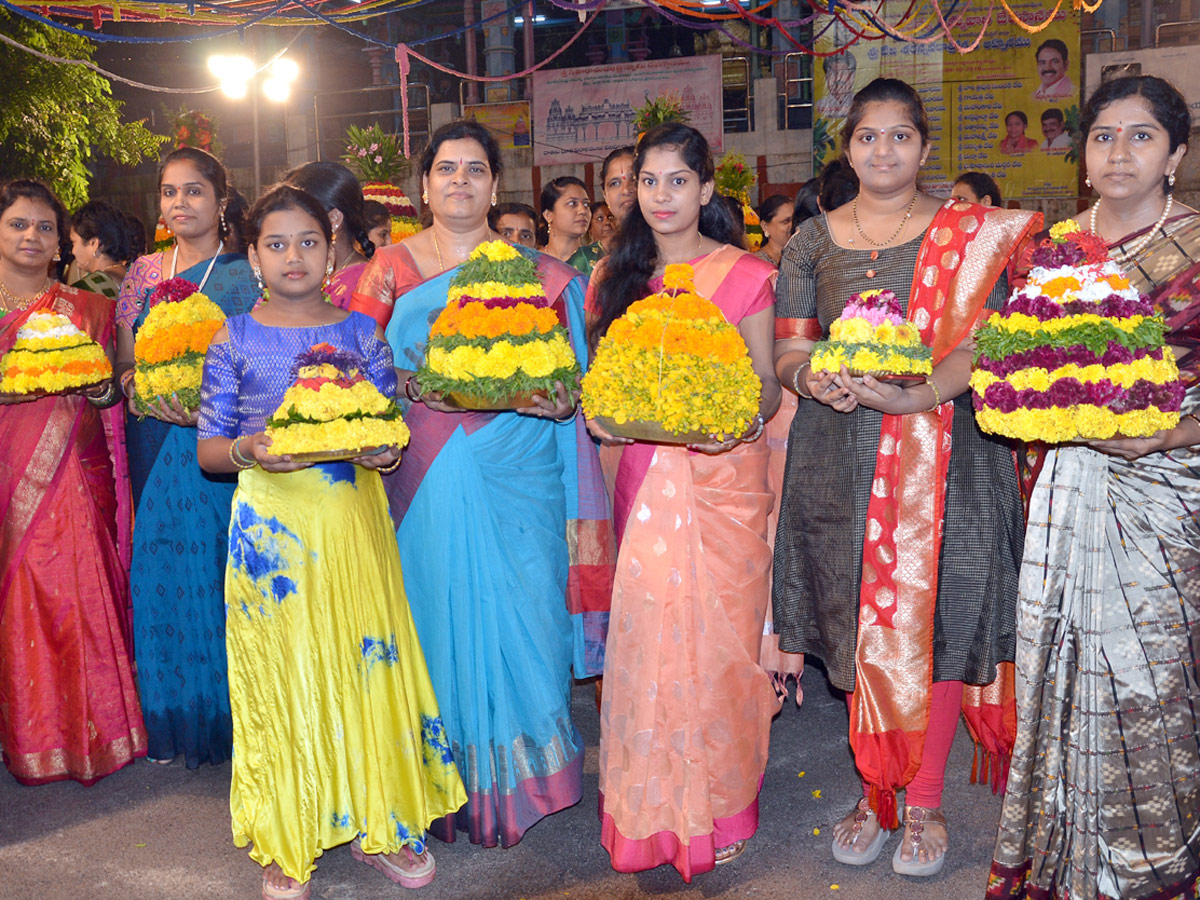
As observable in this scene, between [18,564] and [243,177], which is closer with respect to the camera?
[18,564]

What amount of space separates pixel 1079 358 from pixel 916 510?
0.85m

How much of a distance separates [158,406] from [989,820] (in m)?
3.32

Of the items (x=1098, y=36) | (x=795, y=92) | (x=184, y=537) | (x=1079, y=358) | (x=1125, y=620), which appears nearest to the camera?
(x=1079, y=358)

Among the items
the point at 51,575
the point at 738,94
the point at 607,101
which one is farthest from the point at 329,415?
the point at 738,94

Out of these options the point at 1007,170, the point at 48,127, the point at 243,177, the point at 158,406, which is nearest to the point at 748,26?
the point at 1007,170

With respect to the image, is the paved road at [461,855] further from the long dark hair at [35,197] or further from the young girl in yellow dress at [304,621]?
the long dark hair at [35,197]

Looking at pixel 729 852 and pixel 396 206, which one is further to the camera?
pixel 396 206

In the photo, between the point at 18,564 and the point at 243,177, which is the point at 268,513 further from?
the point at 243,177

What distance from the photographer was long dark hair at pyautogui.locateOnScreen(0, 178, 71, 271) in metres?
4.39

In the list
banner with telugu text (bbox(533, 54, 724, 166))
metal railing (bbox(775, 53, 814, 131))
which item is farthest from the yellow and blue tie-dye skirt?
metal railing (bbox(775, 53, 814, 131))

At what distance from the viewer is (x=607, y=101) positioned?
16.0 m

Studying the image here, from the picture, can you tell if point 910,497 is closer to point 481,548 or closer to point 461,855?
point 481,548

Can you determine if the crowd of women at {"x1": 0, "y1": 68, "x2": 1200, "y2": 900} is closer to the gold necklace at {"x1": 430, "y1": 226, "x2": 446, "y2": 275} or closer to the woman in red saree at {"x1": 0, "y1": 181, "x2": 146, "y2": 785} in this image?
the gold necklace at {"x1": 430, "y1": 226, "x2": 446, "y2": 275}

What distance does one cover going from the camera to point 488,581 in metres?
3.56
